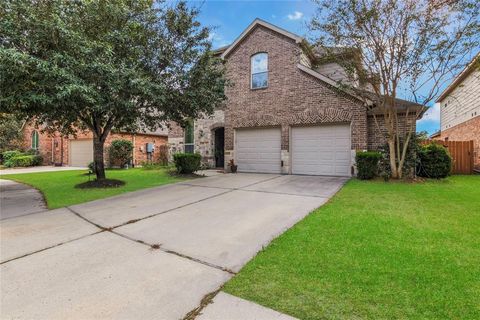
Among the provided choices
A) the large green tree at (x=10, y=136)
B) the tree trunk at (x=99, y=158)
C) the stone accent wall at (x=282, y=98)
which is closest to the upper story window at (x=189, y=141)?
the stone accent wall at (x=282, y=98)

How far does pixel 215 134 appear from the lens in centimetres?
1528

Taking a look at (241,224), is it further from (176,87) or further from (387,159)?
(387,159)

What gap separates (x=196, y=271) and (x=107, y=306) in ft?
3.12

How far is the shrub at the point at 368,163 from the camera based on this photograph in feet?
32.0

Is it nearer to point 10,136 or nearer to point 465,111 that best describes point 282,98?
point 465,111

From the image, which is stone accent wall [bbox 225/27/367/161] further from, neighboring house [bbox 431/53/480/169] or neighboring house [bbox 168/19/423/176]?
neighboring house [bbox 431/53/480/169]

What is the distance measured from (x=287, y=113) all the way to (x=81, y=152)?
1748 cm

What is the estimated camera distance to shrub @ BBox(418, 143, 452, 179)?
9922 millimetres

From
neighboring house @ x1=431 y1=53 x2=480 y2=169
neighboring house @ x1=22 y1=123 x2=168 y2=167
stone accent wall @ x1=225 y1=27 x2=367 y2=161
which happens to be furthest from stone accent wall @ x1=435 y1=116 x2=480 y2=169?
neighboring house @ x1=22 y1=123 x2=168 y2=167

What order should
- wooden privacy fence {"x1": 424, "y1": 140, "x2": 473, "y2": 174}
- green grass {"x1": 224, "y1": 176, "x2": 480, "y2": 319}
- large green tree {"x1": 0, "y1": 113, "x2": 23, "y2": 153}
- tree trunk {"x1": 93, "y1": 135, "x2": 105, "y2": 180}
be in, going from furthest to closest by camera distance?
large green tree {"x1": 0, "y1": 113, "x2": 23, "y2": 153}
wooden privacy fence {"x1": 424, "y1": 140, "x2": 473, "y2": 174}
tree trunk {"x1": 93, "y1": 135, "x2": 105, "y2": 180}
green grass {"x1": 224, "y1": 176, "x2": 480, "y2": 319}

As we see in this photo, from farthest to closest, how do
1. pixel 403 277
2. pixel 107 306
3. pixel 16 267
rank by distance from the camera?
1. pixel 16 267
2. pixel 403 277
3. pixel 107 306

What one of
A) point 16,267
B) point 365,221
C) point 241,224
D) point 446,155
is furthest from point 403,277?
point 446,155

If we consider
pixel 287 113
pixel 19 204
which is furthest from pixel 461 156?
pixel 19 204

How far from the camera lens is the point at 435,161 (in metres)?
10.0
